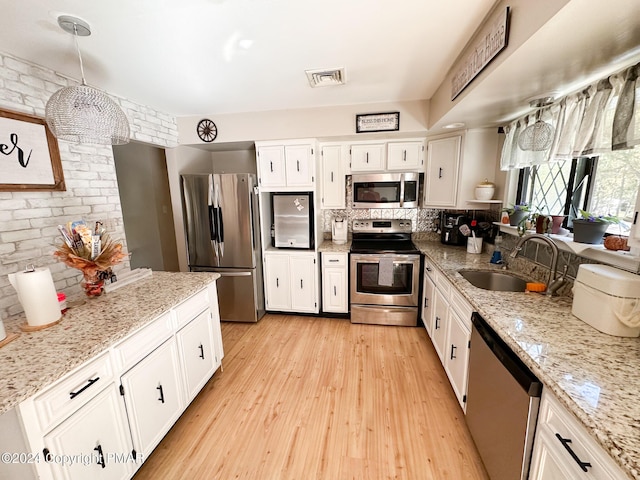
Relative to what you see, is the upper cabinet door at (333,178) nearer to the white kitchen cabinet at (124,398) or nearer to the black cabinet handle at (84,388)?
the white kitchen cabinet at (124,398)

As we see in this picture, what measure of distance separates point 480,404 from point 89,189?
3159 mm

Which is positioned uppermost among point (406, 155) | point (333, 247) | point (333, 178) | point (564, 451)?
point (406, 155)

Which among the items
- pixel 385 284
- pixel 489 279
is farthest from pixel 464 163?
pixel 385 284

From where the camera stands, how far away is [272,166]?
3016 mm

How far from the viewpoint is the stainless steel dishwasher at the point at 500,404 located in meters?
1.03

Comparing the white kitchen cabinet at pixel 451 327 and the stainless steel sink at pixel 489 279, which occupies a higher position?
the stainless steel sink at pixel 489 279

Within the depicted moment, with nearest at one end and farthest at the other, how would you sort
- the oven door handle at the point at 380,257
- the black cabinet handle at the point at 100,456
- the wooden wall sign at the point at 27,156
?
the black cabinet handle at the point at 100,456, the wooden wall sign at the point at 27,156, the oven door handle at the point at 380,257

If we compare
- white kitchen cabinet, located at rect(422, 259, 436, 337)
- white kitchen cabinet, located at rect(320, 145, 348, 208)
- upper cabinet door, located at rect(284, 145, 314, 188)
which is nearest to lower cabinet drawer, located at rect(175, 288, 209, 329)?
upper cabinet door, located at rect(284, 145, 314, 188)

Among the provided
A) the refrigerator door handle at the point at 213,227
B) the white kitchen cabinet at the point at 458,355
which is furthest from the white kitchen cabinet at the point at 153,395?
the white kitchen cabinet at the point at 458,355

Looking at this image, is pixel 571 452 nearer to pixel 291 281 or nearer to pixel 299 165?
pixel 291 281

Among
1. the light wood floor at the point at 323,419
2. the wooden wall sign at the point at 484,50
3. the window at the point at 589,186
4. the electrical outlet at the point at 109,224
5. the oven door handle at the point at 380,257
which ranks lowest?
the light wood floor at the point at 323,419

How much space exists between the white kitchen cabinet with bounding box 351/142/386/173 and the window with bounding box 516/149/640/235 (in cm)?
137

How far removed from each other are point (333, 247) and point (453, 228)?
1.41m

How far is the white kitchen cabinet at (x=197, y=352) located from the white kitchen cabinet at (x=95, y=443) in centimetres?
48
